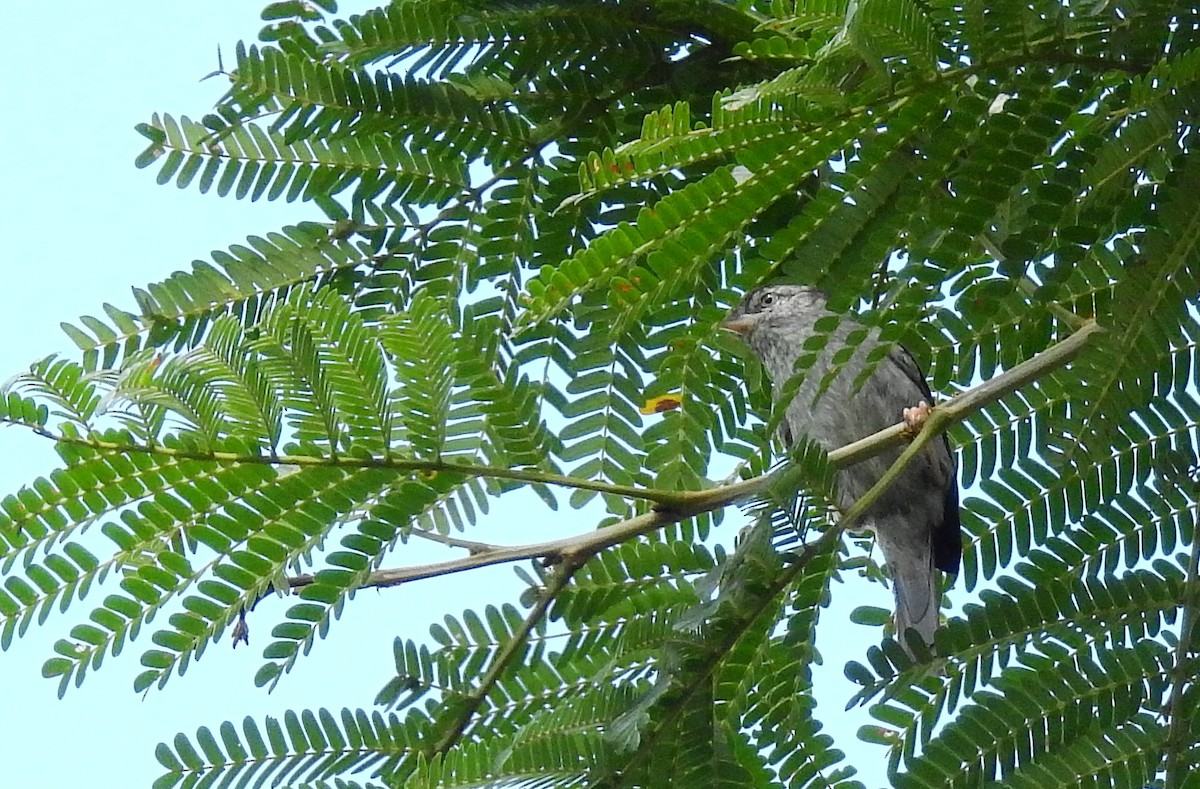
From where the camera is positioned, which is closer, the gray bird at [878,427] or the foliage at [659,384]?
the foliage at [659,384]

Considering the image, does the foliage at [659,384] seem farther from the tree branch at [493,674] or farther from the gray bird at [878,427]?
the gray bird at [878,427]

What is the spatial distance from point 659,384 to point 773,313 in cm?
165

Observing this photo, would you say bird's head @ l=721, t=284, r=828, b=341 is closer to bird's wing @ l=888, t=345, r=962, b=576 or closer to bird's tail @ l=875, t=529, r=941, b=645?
bird's wing @ l=888, t=345, r=962, b=576

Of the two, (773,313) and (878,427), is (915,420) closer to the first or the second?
(878,427)

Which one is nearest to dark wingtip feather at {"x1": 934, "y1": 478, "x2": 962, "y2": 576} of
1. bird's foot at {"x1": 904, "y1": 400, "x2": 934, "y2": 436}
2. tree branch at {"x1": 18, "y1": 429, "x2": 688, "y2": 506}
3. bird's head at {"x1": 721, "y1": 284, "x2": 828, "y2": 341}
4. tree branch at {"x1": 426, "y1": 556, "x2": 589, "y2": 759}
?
bird's foot at {"x1": 904, "y1": 400, "x2": 934, "y2": 436}

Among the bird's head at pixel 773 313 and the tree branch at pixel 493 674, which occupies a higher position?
the bird's head at pixel 773 313

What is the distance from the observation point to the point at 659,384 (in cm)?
204

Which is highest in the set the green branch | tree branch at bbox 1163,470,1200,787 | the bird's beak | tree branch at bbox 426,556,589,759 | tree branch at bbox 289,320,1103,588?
the bird's beak

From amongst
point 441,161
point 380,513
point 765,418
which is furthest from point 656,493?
point 441,161

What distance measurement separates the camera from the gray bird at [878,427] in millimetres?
2797

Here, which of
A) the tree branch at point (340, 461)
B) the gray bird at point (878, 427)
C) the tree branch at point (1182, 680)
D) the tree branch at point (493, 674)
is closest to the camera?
the tree branch at point (340, 461)

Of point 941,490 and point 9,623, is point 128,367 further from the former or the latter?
point 941,490

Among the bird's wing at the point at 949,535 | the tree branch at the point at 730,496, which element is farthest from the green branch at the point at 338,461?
the bird's wing at the point at 949,535

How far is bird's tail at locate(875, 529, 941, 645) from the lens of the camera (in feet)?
7.82
